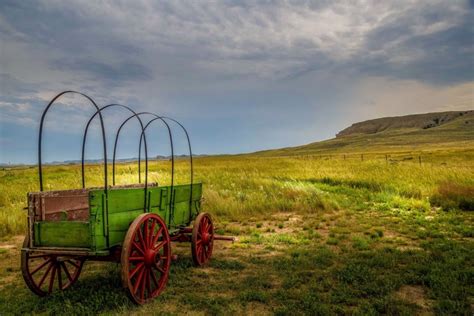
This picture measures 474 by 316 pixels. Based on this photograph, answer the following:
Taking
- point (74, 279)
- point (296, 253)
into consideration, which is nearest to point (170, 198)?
point (74, 279)

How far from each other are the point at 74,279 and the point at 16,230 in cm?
547

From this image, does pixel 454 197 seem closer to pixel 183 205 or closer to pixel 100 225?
pixel 183 205

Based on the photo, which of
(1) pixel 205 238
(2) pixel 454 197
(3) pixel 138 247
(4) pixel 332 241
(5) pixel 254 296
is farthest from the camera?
(2) pixel 454 197

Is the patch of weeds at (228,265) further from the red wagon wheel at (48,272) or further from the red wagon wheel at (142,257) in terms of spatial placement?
the red wagon wheel at (48,272)

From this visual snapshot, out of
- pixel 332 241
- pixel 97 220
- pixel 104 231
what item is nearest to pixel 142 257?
pixel 104 231

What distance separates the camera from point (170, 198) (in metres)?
6.11

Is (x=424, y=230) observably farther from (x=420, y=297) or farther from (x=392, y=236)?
(x=420, y=297)

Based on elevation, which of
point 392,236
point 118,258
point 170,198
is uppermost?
point 170,198

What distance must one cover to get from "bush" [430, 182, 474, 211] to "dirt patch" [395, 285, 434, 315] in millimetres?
7733

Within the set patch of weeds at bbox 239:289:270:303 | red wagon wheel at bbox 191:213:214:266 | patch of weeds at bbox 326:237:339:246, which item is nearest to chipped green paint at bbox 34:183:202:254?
red wagon wheel at bbox 191:213:214:266

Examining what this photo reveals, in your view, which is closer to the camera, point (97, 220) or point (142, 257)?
point (97, 220)

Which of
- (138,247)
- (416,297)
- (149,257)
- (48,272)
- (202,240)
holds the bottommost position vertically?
(416,297)

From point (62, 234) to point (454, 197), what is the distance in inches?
499

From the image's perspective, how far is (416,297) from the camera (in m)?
4.89
